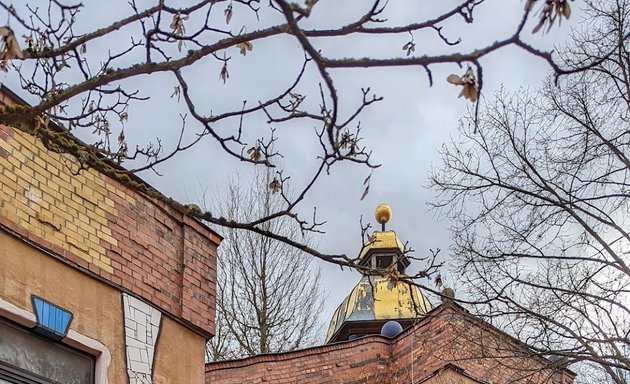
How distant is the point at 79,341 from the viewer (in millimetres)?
7691

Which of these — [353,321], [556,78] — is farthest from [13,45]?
[353,321]

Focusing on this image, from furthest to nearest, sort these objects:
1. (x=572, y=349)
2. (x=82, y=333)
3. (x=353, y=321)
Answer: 1. (x=353, y=321)
2. (x=572, y=349)
3. (x=82, y=333)

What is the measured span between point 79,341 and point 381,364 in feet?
29.7

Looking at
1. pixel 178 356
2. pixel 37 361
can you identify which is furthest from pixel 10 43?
pixel 178 356

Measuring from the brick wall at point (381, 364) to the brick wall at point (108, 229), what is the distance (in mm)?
4442

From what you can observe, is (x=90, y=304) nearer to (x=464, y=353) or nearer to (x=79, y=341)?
(x=79, y=341)

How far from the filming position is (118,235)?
838 cm

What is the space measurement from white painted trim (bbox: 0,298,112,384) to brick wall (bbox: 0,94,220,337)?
50cm

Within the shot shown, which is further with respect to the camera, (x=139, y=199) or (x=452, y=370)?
(x=452, y=370)

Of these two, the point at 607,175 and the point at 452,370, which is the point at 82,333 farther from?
the point at 452,370

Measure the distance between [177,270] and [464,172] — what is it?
4414mm

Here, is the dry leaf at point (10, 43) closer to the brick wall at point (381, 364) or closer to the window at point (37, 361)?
the window at point (37, 361)

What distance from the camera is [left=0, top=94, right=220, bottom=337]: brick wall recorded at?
753 centimetres

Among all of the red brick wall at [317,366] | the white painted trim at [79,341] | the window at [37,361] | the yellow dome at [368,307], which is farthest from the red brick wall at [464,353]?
the yellow dome at [368,307]
